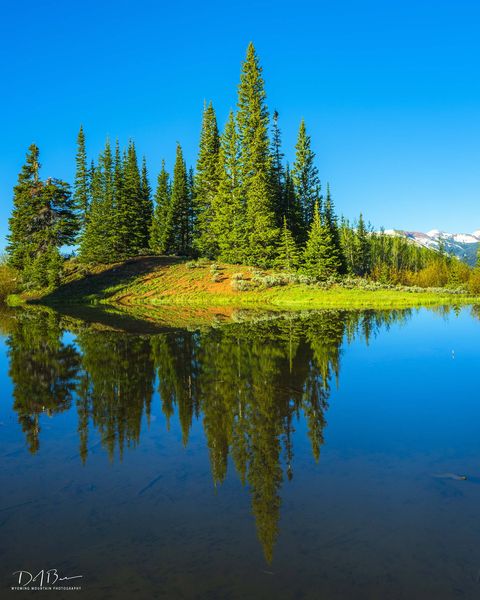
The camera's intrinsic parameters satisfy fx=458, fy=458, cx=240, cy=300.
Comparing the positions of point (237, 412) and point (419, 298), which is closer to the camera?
point (237, 412)

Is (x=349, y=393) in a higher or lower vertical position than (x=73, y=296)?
lower

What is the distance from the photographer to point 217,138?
6912 centimetres

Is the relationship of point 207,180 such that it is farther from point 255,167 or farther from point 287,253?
point 287,253

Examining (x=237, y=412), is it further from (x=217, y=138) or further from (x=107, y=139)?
(x=107, y=139)

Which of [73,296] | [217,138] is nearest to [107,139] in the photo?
[217,138]

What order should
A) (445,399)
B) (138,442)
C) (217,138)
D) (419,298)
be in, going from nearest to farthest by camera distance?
(138,442)
(445,399)
(419,298)
(217,138)

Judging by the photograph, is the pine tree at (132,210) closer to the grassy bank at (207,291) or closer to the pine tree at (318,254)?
the grassy bank at (207,291)

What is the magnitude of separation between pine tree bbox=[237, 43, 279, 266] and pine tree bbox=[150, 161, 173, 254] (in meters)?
18.8

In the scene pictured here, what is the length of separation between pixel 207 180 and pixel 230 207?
1082 cm

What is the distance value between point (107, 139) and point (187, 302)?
38.3 metres

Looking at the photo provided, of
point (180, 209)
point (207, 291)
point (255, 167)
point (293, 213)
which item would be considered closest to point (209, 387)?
point (207, 291)

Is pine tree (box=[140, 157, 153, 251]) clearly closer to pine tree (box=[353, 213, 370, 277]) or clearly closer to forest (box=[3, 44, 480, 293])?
forest (box=[3, 44, 480, 293])

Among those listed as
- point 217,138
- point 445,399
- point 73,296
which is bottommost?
point 445,399

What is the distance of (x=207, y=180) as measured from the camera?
65.3 metres
